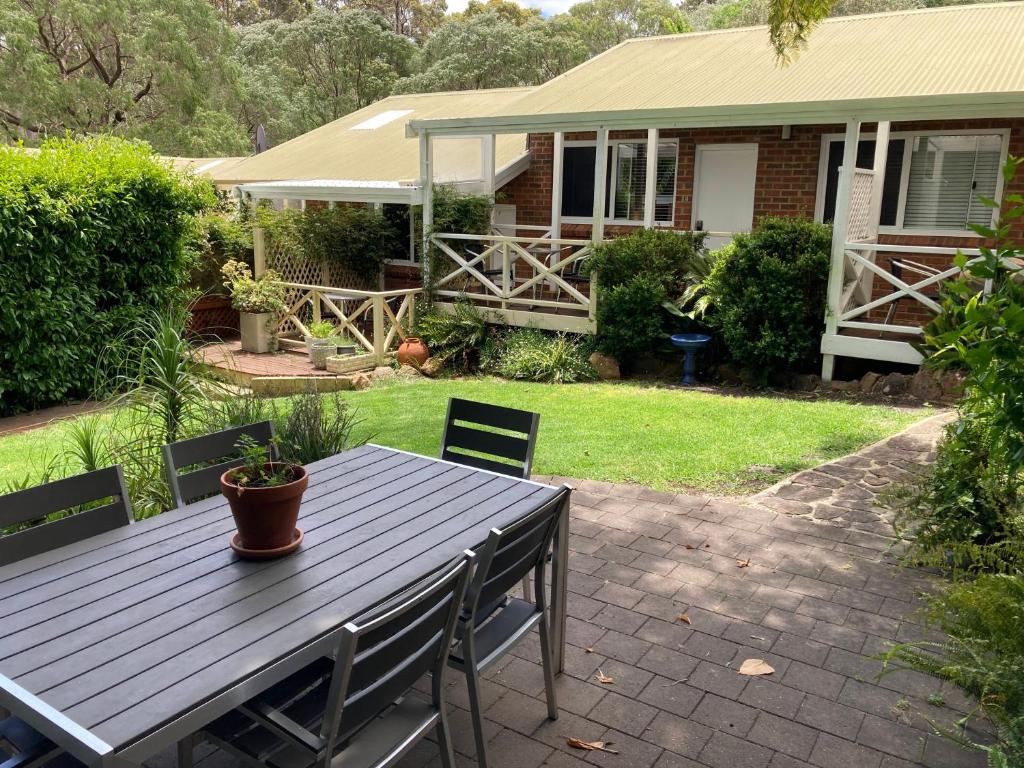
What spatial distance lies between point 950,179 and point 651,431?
6.67m

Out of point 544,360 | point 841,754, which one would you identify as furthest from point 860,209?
point 841,754

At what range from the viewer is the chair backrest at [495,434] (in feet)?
14.2

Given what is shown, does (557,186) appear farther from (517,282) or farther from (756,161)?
(756,161)

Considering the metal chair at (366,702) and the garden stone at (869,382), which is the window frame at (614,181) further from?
the metal chair at (366,702)

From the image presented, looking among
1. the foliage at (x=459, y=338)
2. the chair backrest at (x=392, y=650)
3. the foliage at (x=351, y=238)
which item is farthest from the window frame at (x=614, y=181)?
the chair backrest at (x=392, y=650)

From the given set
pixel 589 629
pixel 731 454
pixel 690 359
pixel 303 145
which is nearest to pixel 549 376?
pixel 690 359

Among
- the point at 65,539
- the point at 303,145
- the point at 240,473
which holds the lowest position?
the point at 65,539

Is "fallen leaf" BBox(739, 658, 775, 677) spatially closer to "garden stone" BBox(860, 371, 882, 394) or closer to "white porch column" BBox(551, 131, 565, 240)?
"garden stone" BBox(860, 371, 882, 394)

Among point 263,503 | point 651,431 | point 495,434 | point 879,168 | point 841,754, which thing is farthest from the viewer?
point 879,168

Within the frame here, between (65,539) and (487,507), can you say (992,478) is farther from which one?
(65,539)

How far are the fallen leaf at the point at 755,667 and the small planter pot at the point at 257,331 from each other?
1052cm

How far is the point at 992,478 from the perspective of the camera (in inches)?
169

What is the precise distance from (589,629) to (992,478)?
2233 mm

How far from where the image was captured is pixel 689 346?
33.9 feet
